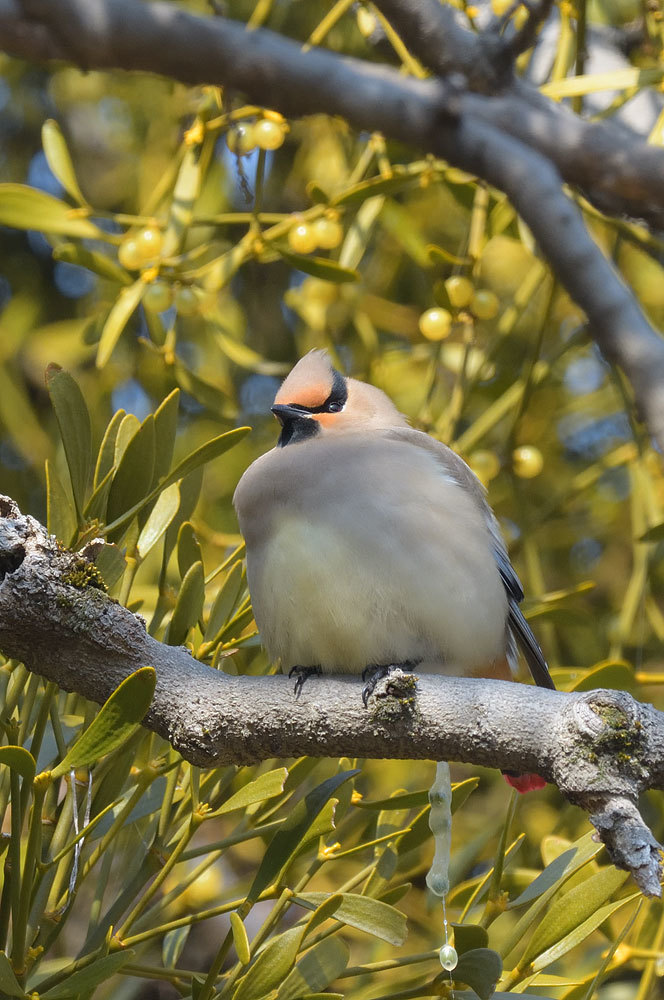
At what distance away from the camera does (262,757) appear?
1696mm

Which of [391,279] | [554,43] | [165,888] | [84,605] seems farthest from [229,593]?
[554,43]

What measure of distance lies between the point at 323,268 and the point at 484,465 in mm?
610

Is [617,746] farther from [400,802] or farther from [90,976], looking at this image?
[90,976]

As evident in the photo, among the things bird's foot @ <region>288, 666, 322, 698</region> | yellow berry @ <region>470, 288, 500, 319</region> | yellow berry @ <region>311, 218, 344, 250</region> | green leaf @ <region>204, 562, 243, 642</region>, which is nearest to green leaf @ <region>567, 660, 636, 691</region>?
bird's foot @ <region>288, 666, 322, 698</region>

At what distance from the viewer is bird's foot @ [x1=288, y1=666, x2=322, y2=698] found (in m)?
1.70

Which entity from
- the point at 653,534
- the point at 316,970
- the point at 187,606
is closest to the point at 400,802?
the point at 316,970

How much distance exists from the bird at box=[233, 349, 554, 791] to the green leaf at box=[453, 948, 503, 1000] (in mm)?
595

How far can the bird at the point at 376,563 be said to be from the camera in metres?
2.23

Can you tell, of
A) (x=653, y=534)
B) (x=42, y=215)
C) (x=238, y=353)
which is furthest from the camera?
(x=238, y=353)

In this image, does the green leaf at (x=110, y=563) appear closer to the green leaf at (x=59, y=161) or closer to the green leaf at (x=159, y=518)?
the green leaf at (x=159, y=518)

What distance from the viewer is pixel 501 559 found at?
264 cm

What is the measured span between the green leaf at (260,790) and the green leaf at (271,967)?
0.17 metres

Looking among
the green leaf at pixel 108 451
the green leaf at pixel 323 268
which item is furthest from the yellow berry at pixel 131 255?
the green leaf at pixel 108 451

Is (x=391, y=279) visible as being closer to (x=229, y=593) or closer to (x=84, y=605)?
(x=229, y=593)
